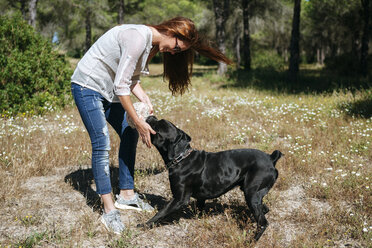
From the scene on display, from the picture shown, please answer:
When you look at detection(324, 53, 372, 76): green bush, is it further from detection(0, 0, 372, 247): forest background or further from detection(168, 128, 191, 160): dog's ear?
detection(168, 128, 191, 160): dog's ear

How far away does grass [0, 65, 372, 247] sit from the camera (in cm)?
323

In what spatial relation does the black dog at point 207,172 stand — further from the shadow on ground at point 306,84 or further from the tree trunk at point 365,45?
the tree trunk at point 365,45

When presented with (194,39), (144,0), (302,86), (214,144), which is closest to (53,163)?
(214,144)

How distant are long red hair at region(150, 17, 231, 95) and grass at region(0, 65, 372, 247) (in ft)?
5.62

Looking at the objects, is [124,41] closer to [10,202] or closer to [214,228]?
[214,228]

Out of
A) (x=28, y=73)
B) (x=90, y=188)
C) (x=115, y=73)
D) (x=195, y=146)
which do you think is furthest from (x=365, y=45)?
(x=115, y=73)

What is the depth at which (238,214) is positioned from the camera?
3.70 m

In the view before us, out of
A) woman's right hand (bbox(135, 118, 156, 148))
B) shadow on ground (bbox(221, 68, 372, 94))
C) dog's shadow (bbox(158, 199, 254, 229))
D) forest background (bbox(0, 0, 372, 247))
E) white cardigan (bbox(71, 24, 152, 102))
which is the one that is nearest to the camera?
white cardigan (bbox(71, 24, 152, 102))

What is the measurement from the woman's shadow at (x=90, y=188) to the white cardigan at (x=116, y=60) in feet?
5.16

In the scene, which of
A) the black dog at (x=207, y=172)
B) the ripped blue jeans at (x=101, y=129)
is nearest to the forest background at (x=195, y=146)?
the black dog at (x=207, y=172)

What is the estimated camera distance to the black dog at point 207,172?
10.6ft

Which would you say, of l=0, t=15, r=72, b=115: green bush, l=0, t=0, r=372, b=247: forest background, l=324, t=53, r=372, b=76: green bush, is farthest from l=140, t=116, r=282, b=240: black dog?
l=324, t=53, r=372, b=76: green bush

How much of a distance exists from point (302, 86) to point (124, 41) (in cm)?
1090

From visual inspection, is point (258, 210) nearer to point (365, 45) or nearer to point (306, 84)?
point (306, 84)
